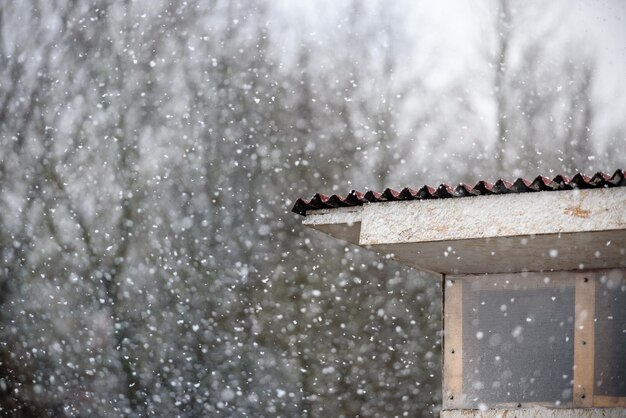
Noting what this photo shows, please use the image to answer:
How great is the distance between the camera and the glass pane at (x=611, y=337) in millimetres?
7516

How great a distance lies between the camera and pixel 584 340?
7668 mm

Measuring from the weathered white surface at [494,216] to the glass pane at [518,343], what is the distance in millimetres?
1276

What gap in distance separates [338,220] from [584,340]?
6.76 ft

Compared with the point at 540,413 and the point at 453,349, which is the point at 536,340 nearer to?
the point at 540,413

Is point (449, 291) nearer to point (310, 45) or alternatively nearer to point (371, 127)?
point (371, 127)

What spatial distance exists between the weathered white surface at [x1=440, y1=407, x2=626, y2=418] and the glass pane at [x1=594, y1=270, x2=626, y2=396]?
0.49 feet

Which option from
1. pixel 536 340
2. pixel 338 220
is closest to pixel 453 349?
pixel 536 340

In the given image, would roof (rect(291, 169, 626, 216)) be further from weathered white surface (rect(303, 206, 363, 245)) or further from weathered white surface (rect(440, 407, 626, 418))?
weathered white surface (rect(440, 407, 626, 418))

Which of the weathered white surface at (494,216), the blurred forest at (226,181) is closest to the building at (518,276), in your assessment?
the weathered white surface at (494,216)

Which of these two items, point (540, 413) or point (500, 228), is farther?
point (540, 413)

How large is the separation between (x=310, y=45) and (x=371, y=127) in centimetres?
296

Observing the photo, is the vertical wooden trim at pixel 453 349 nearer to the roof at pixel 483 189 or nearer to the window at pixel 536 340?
the window at pixel 536 340

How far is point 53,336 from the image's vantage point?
876 inches

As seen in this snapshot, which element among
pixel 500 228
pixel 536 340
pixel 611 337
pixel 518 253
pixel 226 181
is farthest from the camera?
pixel 226 181
